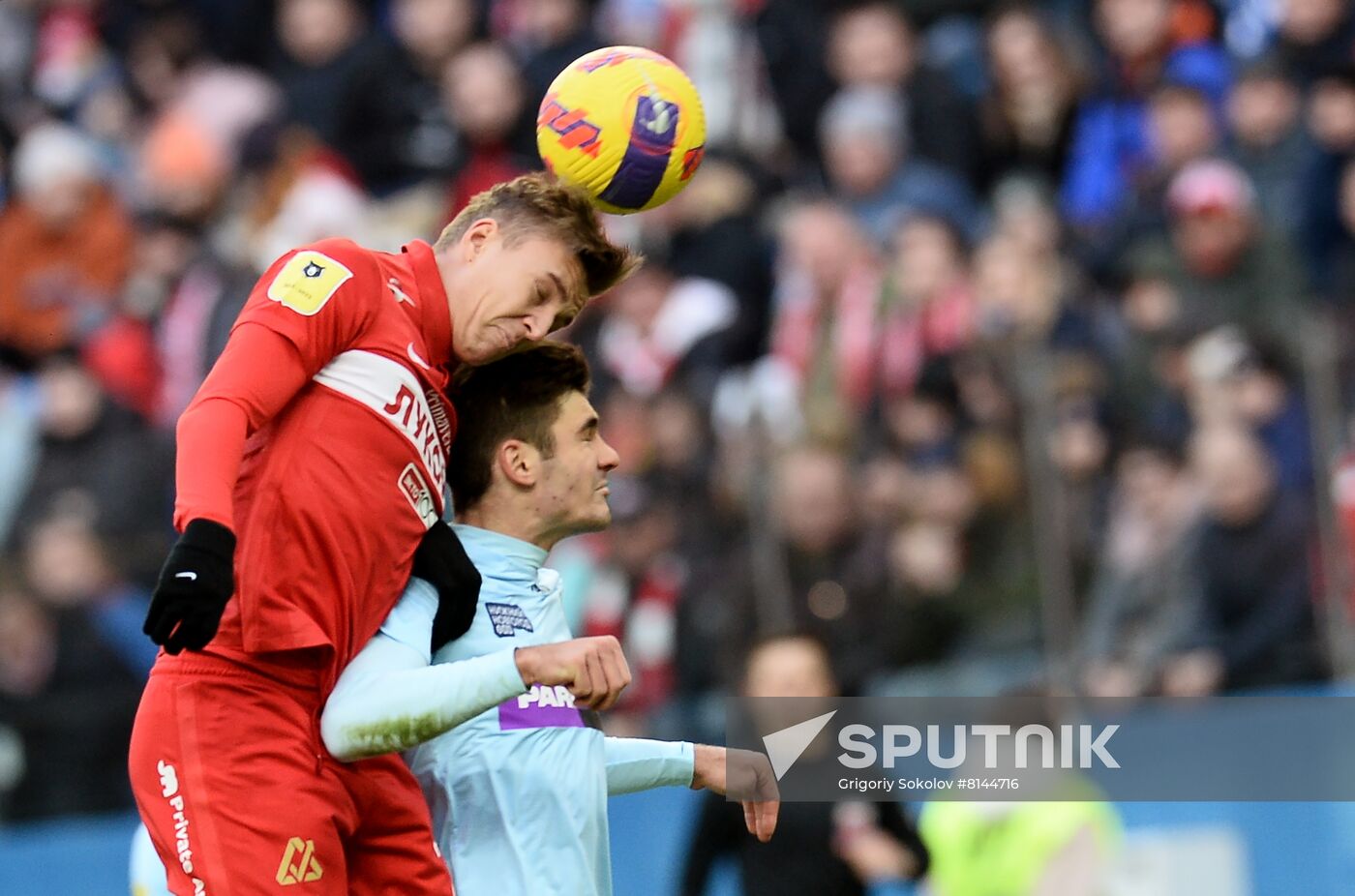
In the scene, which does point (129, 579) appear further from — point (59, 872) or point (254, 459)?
point (254, 459)

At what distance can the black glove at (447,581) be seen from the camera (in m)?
4.30

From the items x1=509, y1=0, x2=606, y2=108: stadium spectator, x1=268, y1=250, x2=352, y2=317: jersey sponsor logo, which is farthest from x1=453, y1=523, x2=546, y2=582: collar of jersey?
x1=509, y1=0, x2=606, y2=108: stadium spectator

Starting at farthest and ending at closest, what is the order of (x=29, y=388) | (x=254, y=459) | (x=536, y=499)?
1. (x=29, y=388)
2. (x=536, y=499)
3. (x=254, y=459)

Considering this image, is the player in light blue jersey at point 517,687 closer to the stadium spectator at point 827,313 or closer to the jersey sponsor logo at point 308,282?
the jersey sponsor logo at point 308,282

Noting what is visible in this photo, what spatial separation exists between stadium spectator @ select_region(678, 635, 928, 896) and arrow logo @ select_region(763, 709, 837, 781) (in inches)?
3.5

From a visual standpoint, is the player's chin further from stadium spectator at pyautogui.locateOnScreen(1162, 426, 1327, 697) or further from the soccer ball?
stadium spectator at pyautogui.locateOnScreen(1162, 426, 1327, 697)

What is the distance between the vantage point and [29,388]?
12.3m

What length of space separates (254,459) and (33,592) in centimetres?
592

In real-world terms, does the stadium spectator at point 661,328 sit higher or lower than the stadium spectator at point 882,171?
lower

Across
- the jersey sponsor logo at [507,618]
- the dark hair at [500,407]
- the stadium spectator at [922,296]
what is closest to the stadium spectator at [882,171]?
the stadium spectator at [922,296]

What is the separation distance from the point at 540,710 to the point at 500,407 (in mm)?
662

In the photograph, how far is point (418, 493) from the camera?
428 centimetres

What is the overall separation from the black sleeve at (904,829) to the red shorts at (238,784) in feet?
9.34

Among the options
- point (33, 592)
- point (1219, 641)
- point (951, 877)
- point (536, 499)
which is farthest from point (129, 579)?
point (536, 499)
